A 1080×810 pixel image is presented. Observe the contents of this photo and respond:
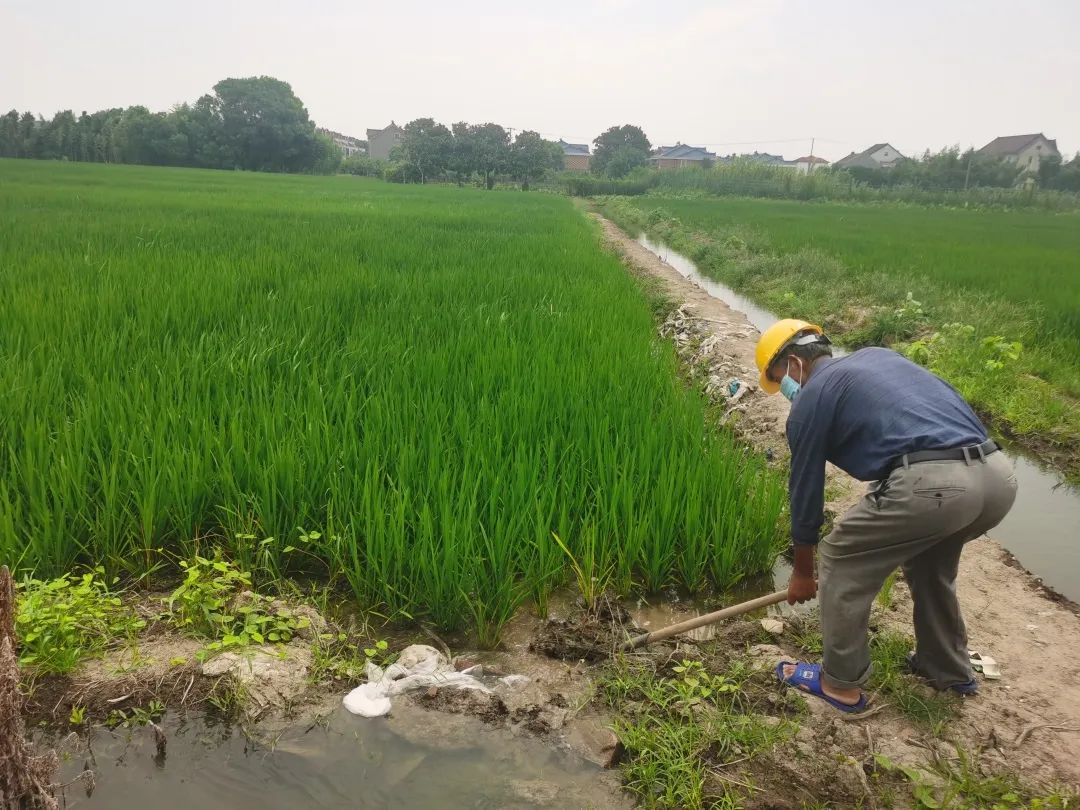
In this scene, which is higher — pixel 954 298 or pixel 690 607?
pixel 954 298

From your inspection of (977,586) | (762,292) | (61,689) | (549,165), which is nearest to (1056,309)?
(762,292)

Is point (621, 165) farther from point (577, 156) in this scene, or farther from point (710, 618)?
point (710, 618)

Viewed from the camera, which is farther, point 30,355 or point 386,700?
point 30,355

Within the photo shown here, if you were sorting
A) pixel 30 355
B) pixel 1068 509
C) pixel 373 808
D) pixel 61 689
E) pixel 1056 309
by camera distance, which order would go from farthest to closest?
pixel 1056 309
pixel 1068 509
pixel 30 355
pixel 61 689
pixel 373 808

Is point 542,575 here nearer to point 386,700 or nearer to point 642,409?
point 386,700

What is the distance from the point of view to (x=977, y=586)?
8.45ft

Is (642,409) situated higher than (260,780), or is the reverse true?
(642,409)

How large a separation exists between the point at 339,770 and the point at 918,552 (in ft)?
5.21

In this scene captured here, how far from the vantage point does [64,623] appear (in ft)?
5.49

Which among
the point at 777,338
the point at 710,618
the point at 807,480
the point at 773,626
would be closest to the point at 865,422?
the point at 807,480

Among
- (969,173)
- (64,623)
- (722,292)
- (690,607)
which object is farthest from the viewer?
(969,173)

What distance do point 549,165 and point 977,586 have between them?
48555 mm

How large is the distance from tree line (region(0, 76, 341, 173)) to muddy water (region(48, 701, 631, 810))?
52.0 metres

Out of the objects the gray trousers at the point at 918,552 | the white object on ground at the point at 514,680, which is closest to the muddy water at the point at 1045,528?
the gray trousers at the point at 918,552
